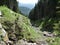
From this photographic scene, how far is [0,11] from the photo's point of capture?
3147 cm

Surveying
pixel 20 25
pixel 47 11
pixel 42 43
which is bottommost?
pixel 47 11

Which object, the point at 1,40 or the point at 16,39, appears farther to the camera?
the point at 16,39

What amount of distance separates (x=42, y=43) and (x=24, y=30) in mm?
2701

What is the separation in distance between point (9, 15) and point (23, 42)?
12.2 ft

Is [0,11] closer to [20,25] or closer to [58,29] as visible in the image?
[20,25]

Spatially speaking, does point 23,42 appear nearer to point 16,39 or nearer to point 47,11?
point 16,39

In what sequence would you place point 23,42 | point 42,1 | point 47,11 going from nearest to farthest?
point 23,42 < point 47,11 < point 42,1

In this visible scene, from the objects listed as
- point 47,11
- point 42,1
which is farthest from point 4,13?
point 42,1

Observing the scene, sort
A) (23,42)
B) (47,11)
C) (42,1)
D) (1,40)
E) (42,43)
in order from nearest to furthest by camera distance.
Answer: (1,40) → (23,42) → (42,43) → (47,11) → (42,1)

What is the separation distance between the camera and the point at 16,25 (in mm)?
32469

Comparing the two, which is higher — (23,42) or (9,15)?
(9,15)

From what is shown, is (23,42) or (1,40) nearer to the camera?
(1,40)

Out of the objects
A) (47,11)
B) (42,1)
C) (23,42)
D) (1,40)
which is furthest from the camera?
(42,1)

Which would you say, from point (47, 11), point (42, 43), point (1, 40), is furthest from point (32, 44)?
point (47, 11)
